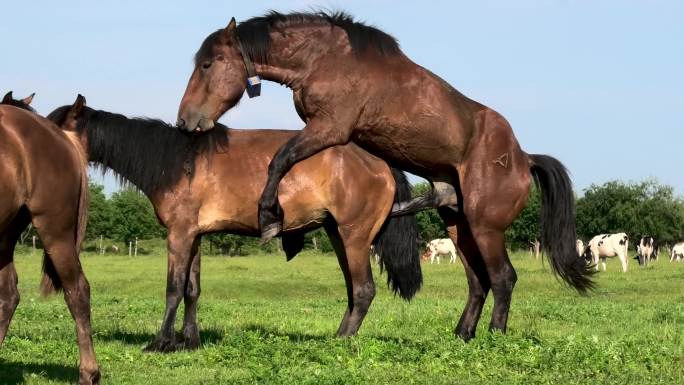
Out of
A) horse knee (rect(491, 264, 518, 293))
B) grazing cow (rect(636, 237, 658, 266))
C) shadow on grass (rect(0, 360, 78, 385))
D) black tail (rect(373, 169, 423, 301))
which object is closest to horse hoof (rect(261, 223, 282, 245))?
horse knee (rect(491, 264, 518, 293))

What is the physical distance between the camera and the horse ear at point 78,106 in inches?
418

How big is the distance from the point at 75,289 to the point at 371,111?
120 inches

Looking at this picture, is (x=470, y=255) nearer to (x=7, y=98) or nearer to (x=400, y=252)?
(x=400, y=252)

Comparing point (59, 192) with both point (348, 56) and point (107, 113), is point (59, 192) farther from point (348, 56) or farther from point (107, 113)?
point (107, 113)

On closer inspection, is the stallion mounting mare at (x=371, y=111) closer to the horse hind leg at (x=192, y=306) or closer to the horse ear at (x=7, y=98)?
the horse hind leg at (x=192, y=306)

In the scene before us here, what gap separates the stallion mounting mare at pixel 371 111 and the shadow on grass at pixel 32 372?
212cm

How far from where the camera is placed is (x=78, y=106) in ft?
34.9

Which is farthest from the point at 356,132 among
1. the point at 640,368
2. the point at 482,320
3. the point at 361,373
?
the point at 482,320

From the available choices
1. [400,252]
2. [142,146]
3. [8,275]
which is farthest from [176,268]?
[400,252]

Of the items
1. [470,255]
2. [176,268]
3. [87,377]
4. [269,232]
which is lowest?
[87,377]

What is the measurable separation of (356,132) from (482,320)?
481 cm

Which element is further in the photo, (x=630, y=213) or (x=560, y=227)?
(x=630, y=213)

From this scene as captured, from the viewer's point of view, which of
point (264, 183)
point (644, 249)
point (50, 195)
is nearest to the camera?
point (50, 195)

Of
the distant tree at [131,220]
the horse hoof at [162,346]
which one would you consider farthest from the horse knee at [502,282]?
the distant tree at [131,220]
